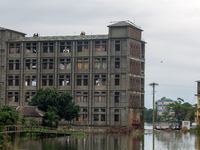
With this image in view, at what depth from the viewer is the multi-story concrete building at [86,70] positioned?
97.8 meters

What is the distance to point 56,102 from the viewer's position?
274 feet

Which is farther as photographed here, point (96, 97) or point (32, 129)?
point (96, 97)

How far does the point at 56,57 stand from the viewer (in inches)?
3999

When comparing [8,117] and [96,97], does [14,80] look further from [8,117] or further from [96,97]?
[8,117]

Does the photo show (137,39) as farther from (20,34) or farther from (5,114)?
(5,114)

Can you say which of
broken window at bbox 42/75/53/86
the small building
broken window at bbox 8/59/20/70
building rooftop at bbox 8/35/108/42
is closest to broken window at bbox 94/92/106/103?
broken window at bbox 42/75/53/86

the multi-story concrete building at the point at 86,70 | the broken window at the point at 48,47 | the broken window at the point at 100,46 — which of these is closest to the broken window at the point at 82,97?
the multi-story concrete building at the point at 86,70

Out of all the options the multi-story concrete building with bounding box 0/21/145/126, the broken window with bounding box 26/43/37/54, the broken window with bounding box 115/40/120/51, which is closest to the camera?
the multi-story concrete building with bounding box 0/21/145/126

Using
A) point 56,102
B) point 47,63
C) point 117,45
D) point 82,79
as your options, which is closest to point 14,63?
point 47,63

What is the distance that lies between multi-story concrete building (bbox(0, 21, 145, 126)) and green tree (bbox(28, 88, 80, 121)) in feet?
41.5

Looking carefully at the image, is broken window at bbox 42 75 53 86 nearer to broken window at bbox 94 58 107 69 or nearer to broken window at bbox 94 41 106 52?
broken window at bbox 94 58 107 69

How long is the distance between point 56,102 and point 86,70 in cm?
1850

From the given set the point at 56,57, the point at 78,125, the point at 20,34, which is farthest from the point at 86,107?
the point at 20,34

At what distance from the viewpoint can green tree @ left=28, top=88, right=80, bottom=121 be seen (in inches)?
3263
